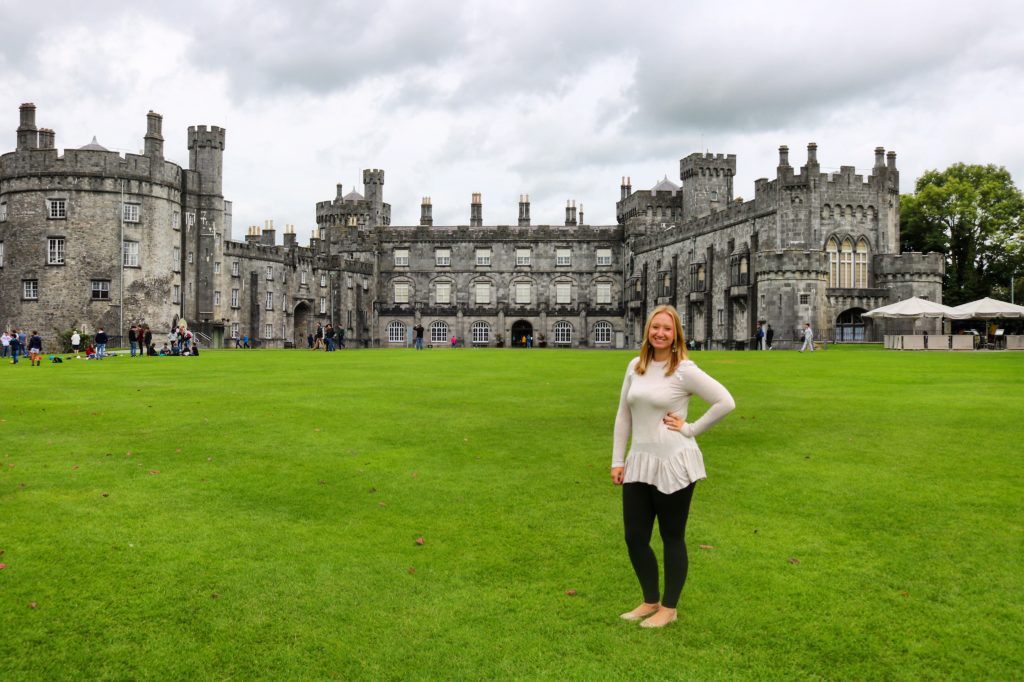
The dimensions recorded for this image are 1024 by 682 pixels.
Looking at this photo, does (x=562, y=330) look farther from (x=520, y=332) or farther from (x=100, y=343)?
(x=100, y=343)

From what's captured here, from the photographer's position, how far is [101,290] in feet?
162

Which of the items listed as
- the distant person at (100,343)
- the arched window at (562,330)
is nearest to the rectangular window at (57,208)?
the distant person at (100,343)

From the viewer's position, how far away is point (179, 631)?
18.2 feet

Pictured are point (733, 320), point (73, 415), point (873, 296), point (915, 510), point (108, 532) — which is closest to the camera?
point (108, 532)

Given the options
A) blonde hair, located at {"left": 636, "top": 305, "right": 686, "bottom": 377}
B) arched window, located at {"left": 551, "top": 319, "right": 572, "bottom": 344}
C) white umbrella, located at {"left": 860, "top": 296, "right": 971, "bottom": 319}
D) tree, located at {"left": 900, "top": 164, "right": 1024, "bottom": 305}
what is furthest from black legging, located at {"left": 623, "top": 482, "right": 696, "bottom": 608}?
arched window, located at {"left": 551, "top": 319, "right": 572, "bottom": 344}

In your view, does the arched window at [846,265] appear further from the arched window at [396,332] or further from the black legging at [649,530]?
the black legging at [649,530]

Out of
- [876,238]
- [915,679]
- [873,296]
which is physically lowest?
[915,679]

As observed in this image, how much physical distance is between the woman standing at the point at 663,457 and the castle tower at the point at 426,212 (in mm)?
79483

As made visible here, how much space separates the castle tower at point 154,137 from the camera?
50906mm

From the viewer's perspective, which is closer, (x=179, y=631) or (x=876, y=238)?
(x=179, y=631)

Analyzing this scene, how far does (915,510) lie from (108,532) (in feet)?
25.3

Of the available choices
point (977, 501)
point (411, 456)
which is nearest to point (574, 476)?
point (411, 456)

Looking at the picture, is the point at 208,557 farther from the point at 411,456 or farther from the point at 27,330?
the point at 27,330

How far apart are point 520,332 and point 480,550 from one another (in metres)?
75.2
